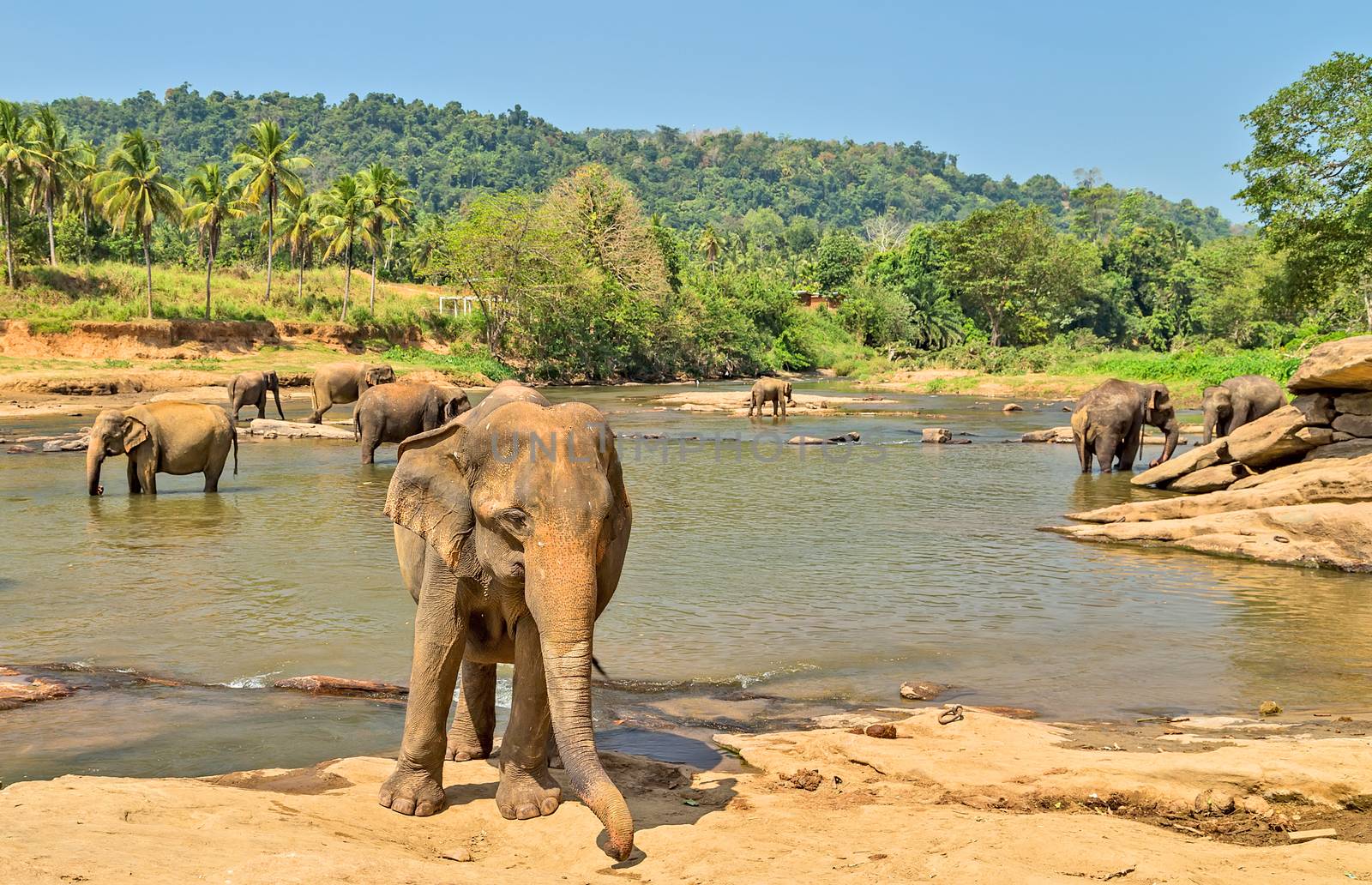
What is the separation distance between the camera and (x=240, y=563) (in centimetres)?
1398

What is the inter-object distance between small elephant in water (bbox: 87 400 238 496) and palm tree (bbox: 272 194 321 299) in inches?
1920

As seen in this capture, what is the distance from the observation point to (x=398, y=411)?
24328 millimetres

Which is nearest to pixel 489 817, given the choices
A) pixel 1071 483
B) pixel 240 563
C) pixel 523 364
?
pixel 240 563

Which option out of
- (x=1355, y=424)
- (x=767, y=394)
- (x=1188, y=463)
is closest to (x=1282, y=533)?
(x=1355, y=424)

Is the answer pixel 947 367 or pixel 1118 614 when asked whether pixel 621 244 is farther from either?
pixel 1118 614

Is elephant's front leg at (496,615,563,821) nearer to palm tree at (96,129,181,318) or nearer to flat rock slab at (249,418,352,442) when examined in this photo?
flat rock slab at (249,418,352,442)

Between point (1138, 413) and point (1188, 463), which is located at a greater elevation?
point (1138, 413)

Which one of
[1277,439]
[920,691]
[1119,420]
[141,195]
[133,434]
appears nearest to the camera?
[920,691]

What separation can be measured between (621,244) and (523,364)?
10.1 meters

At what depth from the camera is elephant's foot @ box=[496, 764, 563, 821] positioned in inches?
216

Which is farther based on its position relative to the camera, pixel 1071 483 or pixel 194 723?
pixel 1071 483

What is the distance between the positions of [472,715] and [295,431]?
2522cm

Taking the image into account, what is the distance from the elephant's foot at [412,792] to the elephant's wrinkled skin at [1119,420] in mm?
20217

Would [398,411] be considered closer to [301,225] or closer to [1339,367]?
[1339,367]
